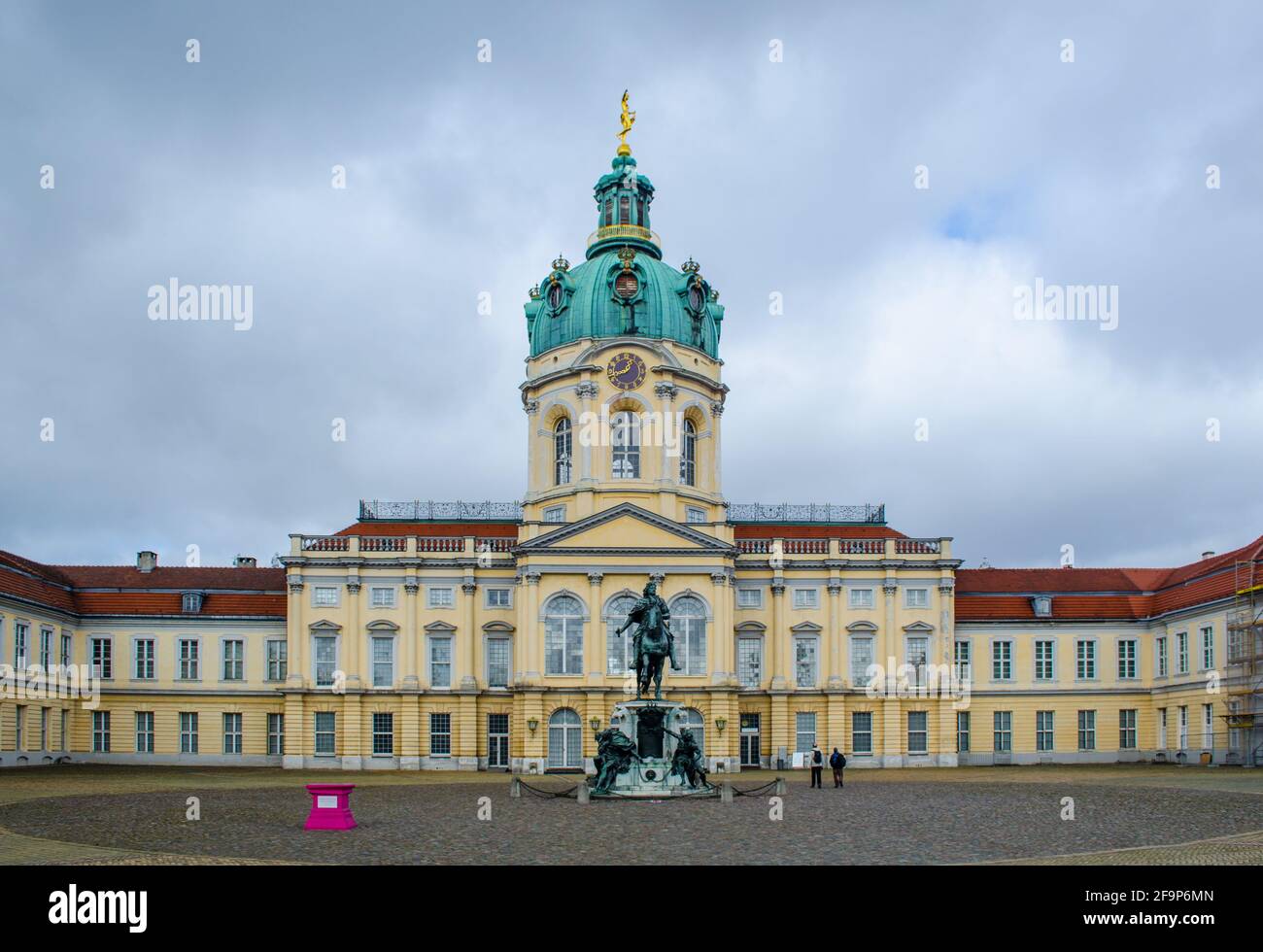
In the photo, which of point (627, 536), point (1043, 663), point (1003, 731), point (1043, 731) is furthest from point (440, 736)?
point (1043, 663)

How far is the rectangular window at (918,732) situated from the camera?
222 ft

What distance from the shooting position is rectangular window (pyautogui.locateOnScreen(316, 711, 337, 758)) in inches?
2613

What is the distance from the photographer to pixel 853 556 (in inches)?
2675

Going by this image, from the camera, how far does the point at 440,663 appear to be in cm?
6656

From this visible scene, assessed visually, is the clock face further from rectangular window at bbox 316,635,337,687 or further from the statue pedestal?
the statue pedestal

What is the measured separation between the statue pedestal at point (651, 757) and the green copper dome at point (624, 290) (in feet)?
102

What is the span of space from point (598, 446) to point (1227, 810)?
39632 mm

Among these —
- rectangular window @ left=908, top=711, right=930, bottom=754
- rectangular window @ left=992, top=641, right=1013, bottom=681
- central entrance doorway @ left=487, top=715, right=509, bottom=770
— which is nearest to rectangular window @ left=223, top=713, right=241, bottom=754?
central entrance doorway @ left=487, top=715, right=509, bottom=770

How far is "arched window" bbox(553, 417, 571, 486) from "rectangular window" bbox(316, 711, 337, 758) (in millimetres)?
16838

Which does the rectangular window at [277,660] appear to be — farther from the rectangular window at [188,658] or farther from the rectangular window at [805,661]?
the rectangular window at [805,661]

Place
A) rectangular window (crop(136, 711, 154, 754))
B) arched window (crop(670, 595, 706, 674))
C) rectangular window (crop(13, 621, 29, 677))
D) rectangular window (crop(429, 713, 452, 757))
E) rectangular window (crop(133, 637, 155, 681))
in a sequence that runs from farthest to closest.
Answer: rectangular window (crop(133, 637, 155, 681)) < rectangular window (crop(136, 711, 154, 754)) < rectangular window (crop(429, 713, 452, 757)) < arched window (crop(670, 595, 706, 674)) < rectangular window (crop(13, 621, 29, 677))

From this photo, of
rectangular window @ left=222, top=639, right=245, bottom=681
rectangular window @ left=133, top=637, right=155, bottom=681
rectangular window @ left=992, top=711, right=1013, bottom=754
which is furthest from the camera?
rectangular window @ left=992, top=711, right=1013, bottom=754
